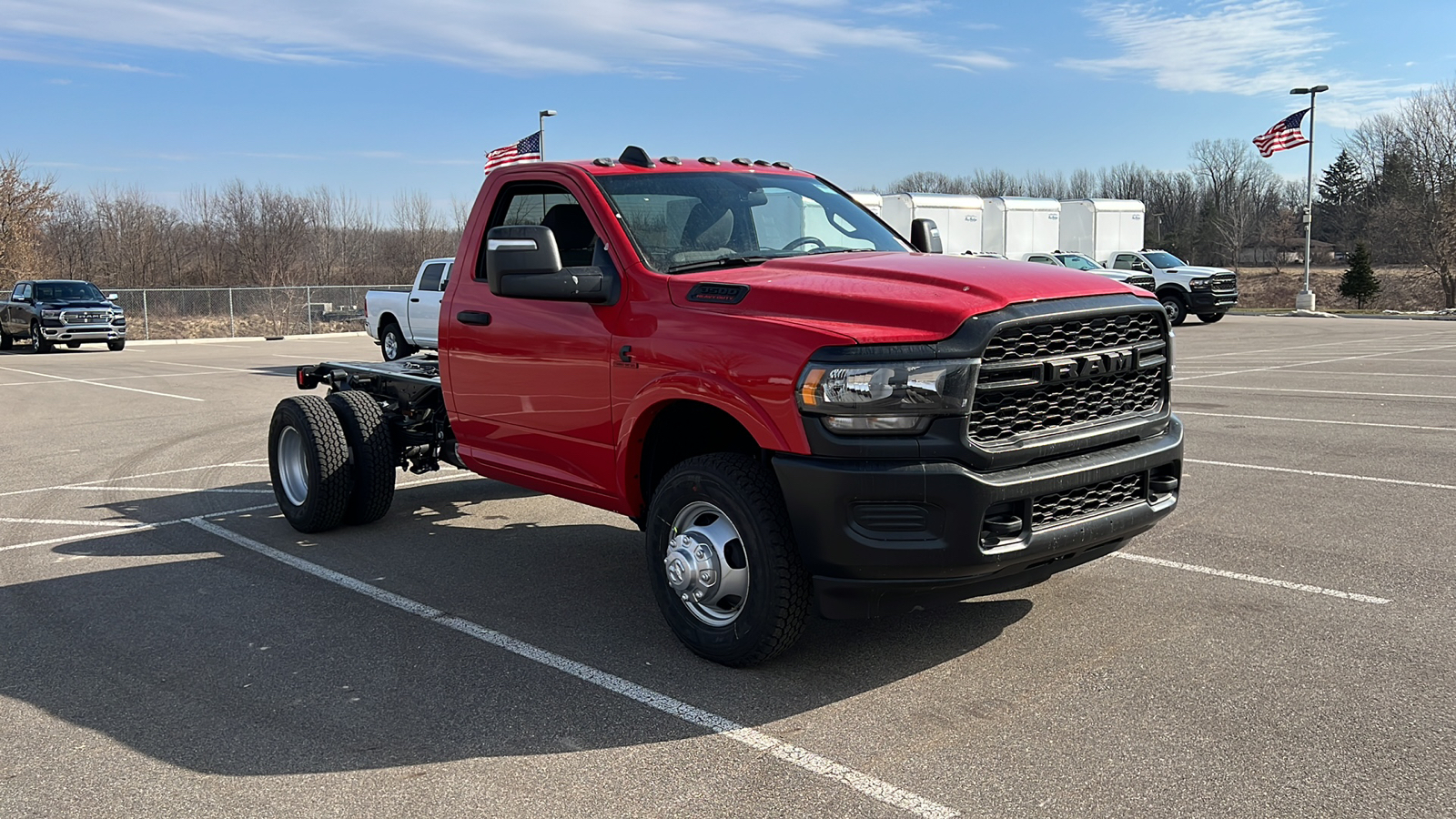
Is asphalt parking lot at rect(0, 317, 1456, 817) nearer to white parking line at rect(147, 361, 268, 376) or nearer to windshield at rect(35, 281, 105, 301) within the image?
white parking line at rect(147, 361, 268, 376)

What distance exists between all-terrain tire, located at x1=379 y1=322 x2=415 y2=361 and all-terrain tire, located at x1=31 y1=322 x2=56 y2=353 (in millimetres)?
11155

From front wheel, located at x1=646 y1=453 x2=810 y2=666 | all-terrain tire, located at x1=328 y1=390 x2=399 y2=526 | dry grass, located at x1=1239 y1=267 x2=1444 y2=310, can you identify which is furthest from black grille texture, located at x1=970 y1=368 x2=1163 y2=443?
dry grass, located at x1=1239 y1=267 x2=1444 y2=310

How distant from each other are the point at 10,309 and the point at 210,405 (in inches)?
703

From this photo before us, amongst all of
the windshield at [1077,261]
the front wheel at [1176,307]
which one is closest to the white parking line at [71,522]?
the windshield at [1077,261]

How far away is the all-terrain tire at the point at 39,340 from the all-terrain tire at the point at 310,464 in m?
24.3

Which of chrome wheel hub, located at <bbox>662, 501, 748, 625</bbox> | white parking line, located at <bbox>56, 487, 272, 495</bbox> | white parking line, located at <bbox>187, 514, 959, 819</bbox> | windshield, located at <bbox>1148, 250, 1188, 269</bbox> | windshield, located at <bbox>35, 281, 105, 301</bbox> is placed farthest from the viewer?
windshield, located at <bbox>1148, 250, 1188, 269</bbox>

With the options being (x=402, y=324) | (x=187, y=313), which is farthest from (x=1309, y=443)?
(x=187, y=313)

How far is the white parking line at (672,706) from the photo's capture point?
11.1 feet

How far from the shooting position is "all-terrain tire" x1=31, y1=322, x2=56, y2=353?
89.7ft

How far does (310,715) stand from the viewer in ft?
13.5

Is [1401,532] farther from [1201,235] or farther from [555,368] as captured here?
[1201,235]

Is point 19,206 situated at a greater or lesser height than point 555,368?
greater

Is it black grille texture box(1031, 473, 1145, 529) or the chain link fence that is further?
the chain link fence

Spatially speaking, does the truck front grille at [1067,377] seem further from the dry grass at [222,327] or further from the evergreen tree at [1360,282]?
the evergreen tree at [1360,282]
